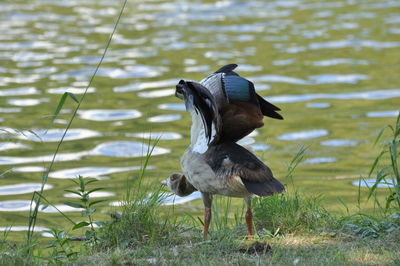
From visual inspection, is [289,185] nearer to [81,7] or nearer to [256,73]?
[256,73]

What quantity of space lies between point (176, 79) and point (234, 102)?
858 cm

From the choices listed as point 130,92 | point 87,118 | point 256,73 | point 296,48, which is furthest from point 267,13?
point 87,118

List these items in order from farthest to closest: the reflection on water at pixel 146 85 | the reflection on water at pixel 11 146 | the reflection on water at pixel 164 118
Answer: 1. the reflection on water at pixel 146 85
2. the reflection on water at pixel 164 118
3. the reflection on water at pixel 11 146

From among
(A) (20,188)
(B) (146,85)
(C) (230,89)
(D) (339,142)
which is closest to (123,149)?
(A) (20,188)

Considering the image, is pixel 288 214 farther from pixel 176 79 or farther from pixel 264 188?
pixel 176 79

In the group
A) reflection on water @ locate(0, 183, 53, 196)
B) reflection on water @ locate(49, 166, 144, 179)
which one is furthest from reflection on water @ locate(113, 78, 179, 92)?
reflection on water @ locate(0, 183, 53, 196)

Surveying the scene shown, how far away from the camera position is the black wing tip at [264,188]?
5.48 m

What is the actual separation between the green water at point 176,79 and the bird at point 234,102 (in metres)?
0.35

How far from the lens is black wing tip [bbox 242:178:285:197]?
5.48 m

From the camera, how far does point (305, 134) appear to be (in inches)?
467

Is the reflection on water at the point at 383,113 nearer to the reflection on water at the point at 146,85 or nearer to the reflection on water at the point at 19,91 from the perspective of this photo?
the reflection on water at the point at 146,85

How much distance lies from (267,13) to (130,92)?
7578 millimetres

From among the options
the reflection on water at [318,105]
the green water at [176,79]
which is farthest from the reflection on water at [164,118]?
the reflection on water at [318,105]

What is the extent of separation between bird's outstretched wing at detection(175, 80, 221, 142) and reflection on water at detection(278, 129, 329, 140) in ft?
20.1
